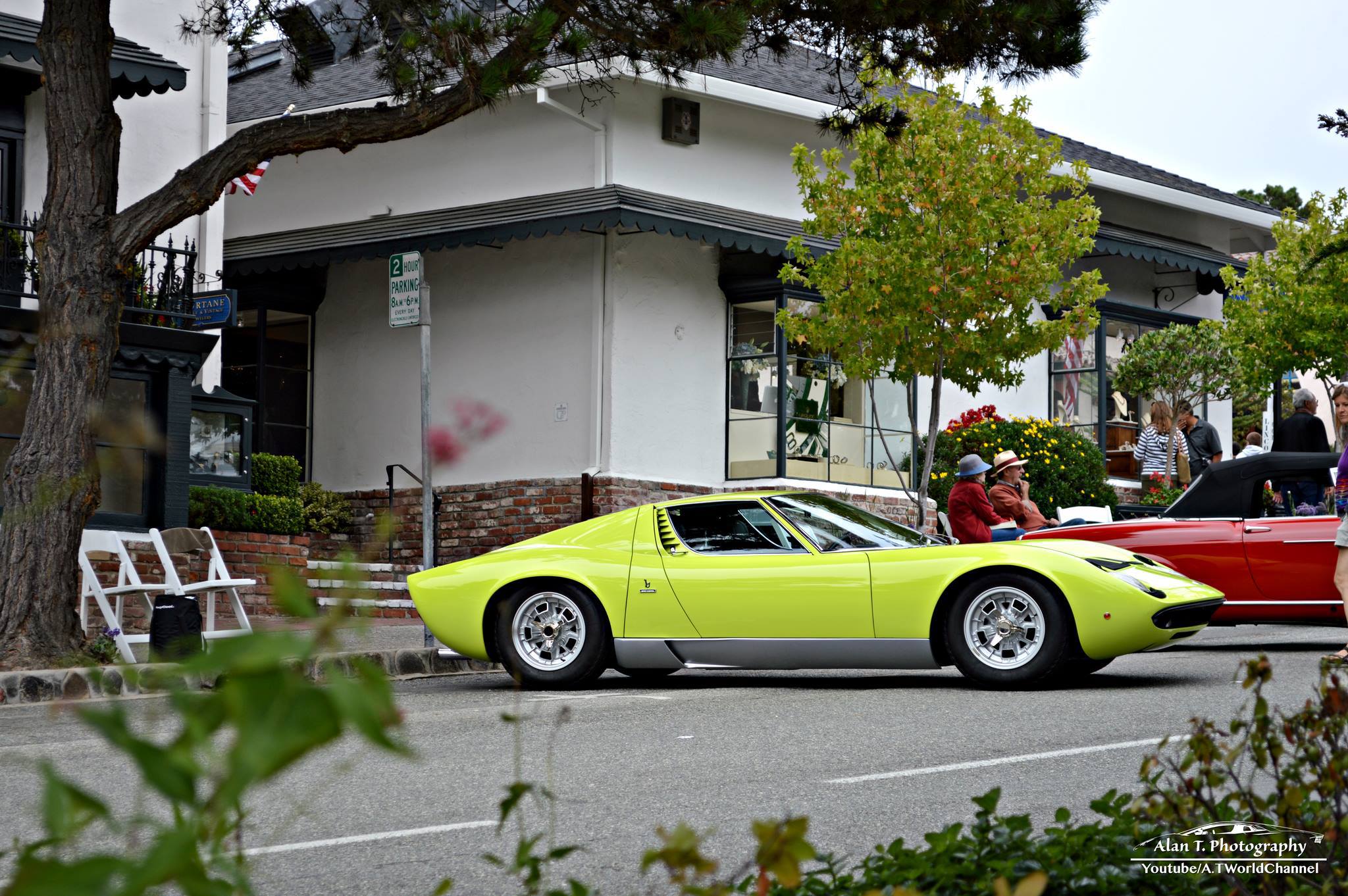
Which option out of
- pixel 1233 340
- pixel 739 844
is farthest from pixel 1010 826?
pixel 1233 340

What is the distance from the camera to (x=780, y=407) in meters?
19.9

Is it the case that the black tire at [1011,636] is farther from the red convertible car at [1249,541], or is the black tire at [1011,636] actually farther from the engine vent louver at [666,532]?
the red convertible car at [1249,541]

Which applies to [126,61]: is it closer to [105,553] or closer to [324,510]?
[105,553]

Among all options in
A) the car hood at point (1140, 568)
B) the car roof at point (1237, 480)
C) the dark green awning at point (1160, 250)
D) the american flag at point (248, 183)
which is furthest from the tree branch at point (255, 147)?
the dark green awning at point (1160, 250)

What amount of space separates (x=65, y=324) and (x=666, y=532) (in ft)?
13.6

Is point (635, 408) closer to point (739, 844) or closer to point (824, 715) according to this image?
point (824, 715)

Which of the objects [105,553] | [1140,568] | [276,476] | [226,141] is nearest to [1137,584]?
[1140,568]

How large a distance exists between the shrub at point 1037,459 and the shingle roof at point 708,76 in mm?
4025

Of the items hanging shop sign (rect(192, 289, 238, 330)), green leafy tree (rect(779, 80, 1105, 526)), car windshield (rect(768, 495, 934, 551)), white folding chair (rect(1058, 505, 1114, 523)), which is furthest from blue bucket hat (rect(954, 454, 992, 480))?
hanging shop sign (rect(192, 289, 238, 330))

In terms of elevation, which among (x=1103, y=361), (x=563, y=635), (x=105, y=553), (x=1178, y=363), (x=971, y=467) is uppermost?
(x=1103, y=361)

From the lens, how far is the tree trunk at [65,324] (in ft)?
36.3

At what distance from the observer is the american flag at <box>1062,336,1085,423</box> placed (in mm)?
23875

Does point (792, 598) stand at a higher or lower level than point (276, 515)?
lower

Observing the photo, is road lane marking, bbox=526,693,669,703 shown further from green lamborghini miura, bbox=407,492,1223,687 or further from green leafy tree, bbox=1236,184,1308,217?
green leafy tree, bbox=1236,184,1308,217
